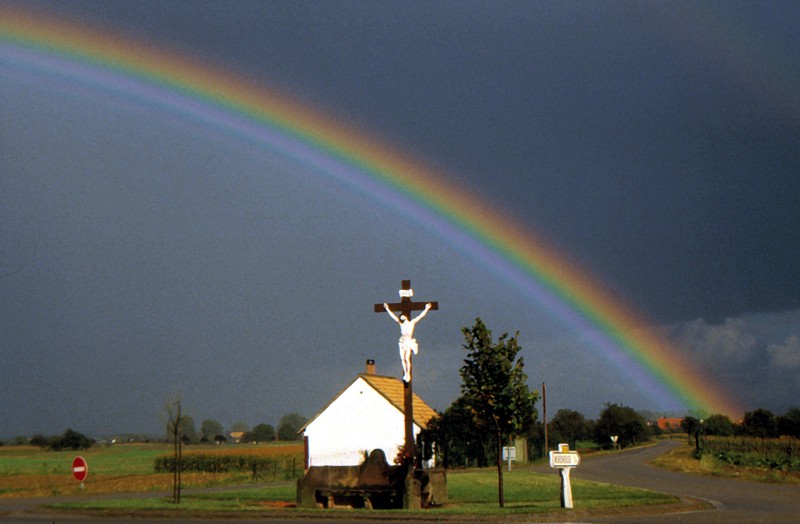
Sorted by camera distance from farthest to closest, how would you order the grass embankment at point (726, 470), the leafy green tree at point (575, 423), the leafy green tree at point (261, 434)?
the leafy green tree at point (261, 434) < the leafy green tree at point (575, 423) < the grass embankment at point (726, 470)

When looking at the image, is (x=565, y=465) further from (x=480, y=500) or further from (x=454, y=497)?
(x=454, y=497)

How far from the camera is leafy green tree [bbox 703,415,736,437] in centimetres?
10953

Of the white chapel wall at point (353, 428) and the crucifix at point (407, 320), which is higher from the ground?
the crucifix at point (407, 320)

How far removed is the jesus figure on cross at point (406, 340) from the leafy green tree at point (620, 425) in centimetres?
8186

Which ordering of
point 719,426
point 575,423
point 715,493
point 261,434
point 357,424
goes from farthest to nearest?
point 261,434
point 575,423
point 719,426
point 357,424
point 715,493

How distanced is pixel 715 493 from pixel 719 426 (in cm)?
8700

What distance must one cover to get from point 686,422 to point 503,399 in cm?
8732

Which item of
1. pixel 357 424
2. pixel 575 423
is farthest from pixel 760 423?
pixel 357 424

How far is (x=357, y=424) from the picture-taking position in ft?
187

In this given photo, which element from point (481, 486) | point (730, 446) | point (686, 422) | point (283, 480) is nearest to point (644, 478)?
point (481, 486)

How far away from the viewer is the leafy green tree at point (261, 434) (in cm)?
16812

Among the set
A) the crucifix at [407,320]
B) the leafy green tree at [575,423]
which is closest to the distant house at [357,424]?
the crucifix at [407,320]

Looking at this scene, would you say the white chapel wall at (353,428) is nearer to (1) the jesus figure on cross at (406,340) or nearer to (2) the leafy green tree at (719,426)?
(1) the jesus figure on cross at (406,340)

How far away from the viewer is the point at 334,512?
22906mm
